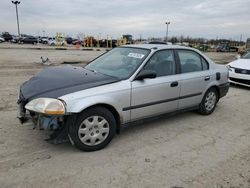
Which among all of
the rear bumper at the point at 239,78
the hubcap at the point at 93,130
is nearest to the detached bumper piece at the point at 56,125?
the hubcap at the point at 93,130

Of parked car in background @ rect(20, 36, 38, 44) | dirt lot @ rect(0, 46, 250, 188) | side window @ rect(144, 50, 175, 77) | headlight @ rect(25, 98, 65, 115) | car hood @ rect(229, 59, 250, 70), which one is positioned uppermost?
parked car in background @ rect(20, 36, 38, 44)

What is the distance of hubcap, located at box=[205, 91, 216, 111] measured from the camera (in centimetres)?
531

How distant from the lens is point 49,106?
10.3 feet

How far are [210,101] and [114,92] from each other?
2.74 m

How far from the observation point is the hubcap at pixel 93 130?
3.40 m

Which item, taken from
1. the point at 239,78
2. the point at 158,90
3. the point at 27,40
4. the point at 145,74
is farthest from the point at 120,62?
the point at 27,40

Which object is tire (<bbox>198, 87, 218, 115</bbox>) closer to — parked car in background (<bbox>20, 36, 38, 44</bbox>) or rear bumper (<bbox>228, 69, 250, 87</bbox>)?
rear bumper (<bbox>228, 69, 250, 87</bbox>)

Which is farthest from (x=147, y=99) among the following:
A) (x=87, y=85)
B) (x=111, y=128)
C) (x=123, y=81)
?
(x=87, y=85)

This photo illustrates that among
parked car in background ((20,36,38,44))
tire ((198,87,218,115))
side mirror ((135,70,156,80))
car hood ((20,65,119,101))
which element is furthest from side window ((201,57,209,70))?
parked car in background ((20,36,38,44))

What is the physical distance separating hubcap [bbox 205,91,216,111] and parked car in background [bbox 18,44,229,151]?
1.6 inches

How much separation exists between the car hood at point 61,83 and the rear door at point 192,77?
158cm

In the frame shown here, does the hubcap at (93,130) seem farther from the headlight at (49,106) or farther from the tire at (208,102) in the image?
the tire at (208,102)

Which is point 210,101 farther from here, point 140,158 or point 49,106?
point 49,106

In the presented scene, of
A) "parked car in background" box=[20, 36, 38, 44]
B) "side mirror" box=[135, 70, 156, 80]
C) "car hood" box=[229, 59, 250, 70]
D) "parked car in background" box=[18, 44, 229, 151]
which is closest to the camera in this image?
"parked car in background" box=[18, 44, 229, 151]
